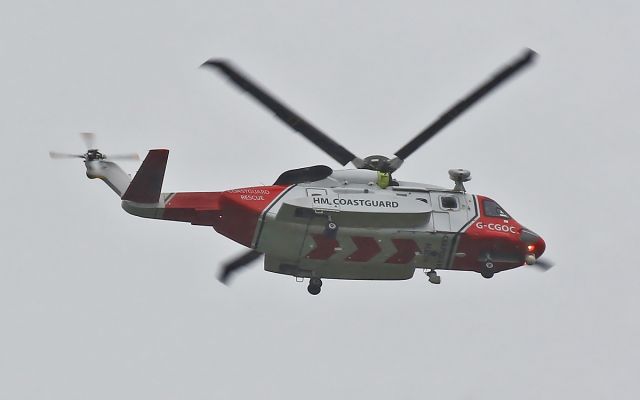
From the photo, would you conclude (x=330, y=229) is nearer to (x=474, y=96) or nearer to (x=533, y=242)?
(x=474, y=96)

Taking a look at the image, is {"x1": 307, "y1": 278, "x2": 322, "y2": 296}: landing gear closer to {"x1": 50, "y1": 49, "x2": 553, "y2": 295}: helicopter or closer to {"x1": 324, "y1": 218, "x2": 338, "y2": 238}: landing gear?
{"x1": 50, "y1": 49, "x2": 553, "y2": 295}: helicopter

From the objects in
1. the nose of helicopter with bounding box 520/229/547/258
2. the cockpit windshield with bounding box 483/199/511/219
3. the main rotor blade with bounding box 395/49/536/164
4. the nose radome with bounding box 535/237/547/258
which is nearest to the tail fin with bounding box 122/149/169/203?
the main rotor blade with bounding box 395/49/536/164

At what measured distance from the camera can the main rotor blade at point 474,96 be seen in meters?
31.2

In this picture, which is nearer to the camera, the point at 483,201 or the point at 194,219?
the point at 194,219

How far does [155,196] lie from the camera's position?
101 ft

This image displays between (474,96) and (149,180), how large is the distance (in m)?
8.03

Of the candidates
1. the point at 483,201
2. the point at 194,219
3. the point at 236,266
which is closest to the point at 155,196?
the point at 194,219

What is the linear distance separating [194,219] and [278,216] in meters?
2.20

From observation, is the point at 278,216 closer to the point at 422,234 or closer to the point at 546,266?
the point at 422,234

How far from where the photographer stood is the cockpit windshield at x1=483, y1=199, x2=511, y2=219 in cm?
3353

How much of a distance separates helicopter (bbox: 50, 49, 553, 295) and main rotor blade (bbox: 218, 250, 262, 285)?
0.03m

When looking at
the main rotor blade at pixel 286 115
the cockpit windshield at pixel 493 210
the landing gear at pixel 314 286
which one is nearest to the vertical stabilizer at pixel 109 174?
the main rotor blade at pixel 286 115

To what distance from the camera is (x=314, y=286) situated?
32.6 metres

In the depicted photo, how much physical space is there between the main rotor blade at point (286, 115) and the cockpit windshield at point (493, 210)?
3826mm
